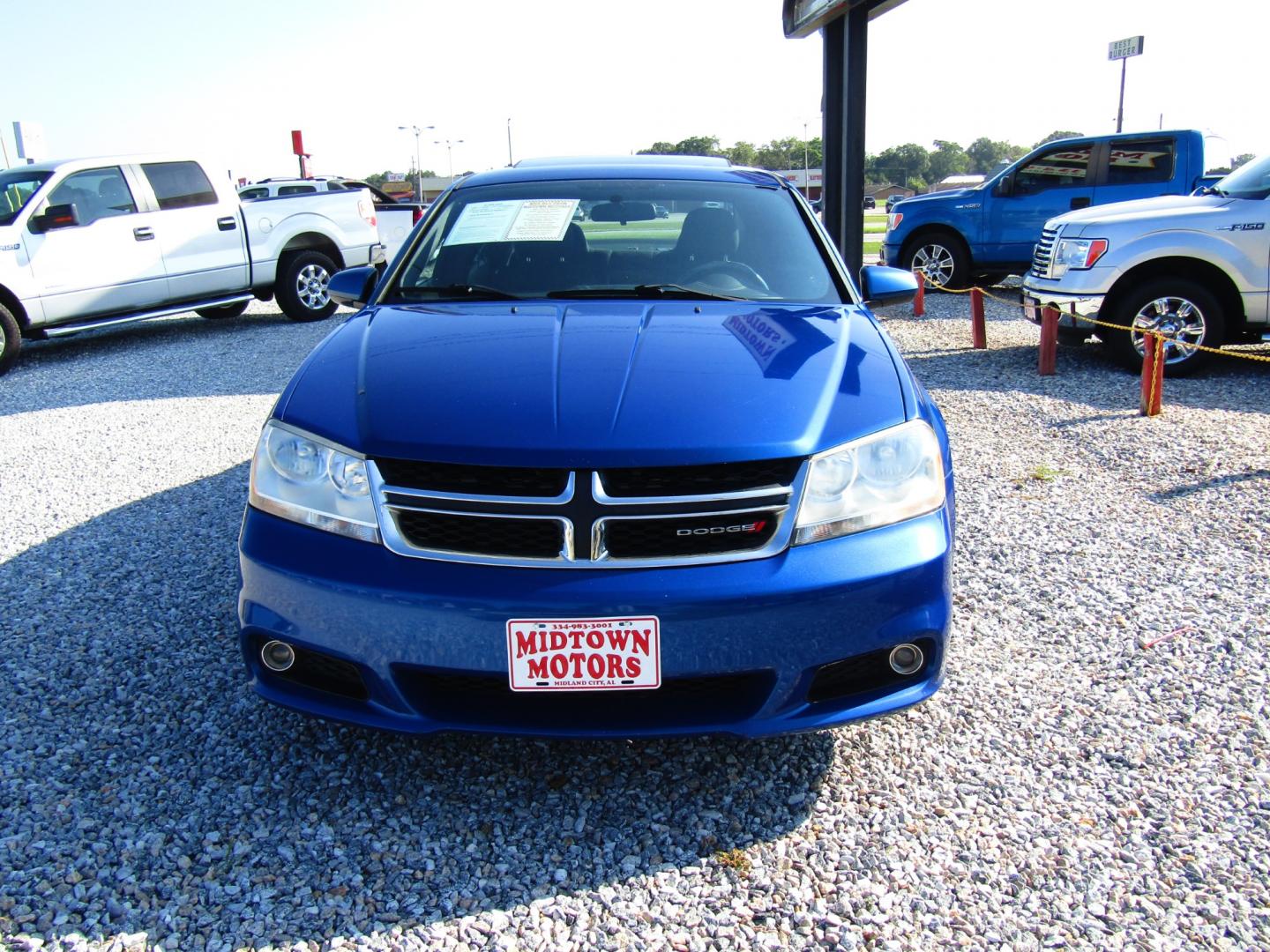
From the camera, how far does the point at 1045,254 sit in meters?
8.27

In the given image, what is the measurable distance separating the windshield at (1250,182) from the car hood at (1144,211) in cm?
10

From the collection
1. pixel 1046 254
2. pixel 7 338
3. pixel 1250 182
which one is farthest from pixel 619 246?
pixel 7 338

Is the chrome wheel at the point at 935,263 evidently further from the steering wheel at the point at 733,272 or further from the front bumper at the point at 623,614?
the front bumper at the point at 623,614

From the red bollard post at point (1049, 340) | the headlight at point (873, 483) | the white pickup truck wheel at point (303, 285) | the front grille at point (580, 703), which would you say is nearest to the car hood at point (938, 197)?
the red bollard post at point (1049, 340)

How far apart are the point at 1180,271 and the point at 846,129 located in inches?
204

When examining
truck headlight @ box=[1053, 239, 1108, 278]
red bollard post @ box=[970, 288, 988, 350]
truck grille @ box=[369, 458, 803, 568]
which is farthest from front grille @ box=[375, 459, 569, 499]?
red bollard post @ box=[970, 288, 988, 350]

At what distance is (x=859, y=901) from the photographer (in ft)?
6.83

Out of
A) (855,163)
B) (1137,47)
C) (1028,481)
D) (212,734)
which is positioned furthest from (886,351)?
(1137,47)

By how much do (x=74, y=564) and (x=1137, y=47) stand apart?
132 ft

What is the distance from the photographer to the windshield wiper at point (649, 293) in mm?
3137

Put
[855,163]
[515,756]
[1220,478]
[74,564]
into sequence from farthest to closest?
[855,163] → [1220,478] → [74,564] → [515,756]

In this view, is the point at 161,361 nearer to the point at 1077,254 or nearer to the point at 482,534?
the point at 1077,254

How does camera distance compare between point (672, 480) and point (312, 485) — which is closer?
point (672, 480)

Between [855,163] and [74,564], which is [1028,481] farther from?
[855,163]
